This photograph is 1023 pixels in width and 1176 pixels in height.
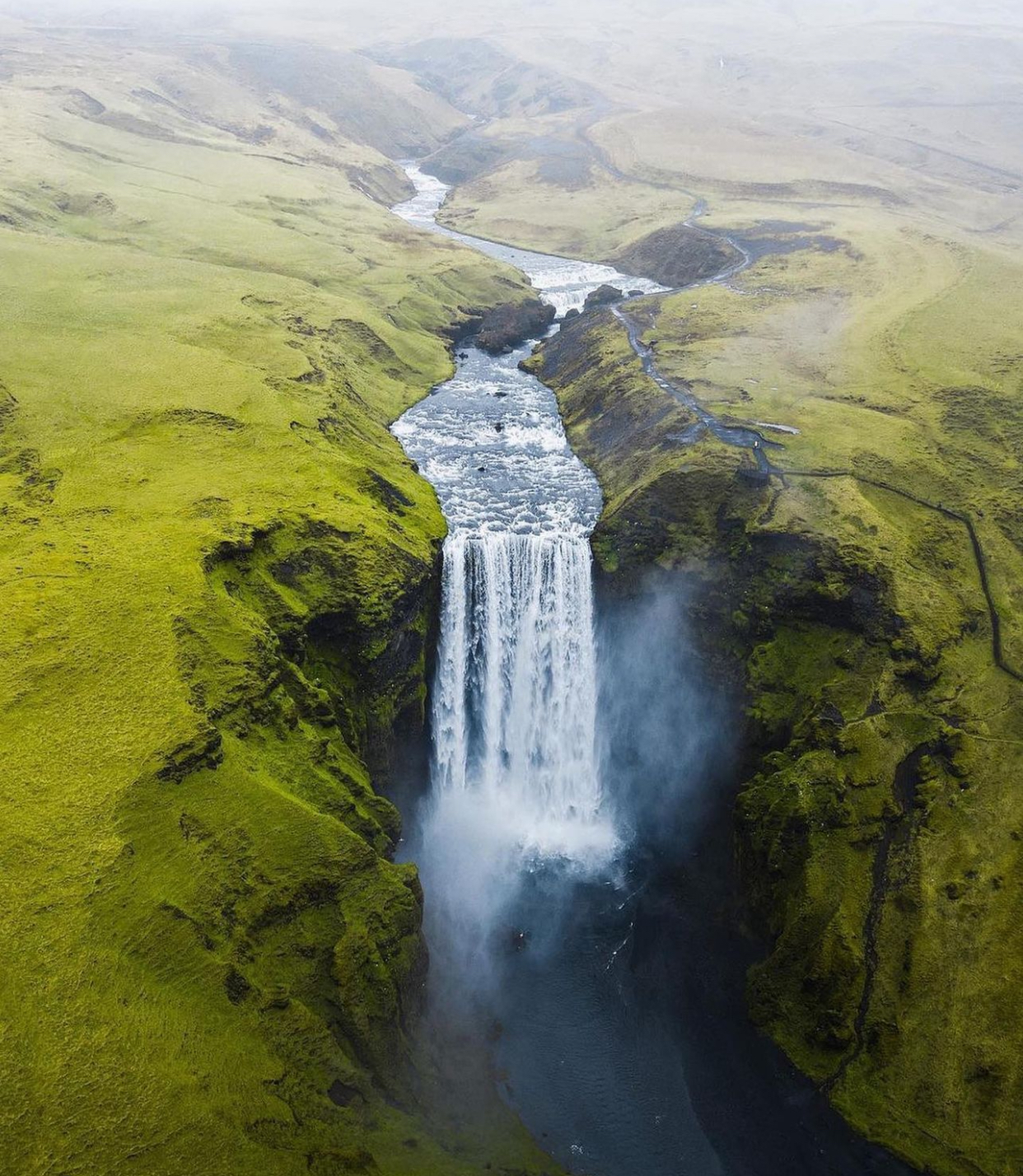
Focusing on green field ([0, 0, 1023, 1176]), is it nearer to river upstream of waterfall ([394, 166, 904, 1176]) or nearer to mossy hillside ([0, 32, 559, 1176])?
mossy hillside ([0, 32, 559, 1176])

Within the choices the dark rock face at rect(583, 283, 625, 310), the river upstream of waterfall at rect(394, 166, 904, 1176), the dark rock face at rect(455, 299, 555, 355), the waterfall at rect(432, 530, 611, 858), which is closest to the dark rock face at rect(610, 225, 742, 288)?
the dark rock face at rect(583, 283, 625, 310)

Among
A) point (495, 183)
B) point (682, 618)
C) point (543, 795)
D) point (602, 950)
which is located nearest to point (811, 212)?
point (495, 183)

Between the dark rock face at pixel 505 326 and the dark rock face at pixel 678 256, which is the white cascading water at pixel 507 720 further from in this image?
the dark rock face at pixel 678 256

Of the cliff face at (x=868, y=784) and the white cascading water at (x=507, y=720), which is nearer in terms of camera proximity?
the cliff face at (x=868, y=784)

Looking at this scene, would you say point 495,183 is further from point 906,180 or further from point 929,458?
point 929,458

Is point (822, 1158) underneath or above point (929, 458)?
underneath


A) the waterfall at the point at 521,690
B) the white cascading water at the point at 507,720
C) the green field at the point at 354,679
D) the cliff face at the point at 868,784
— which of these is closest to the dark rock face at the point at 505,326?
the green field at the point at 354,679
